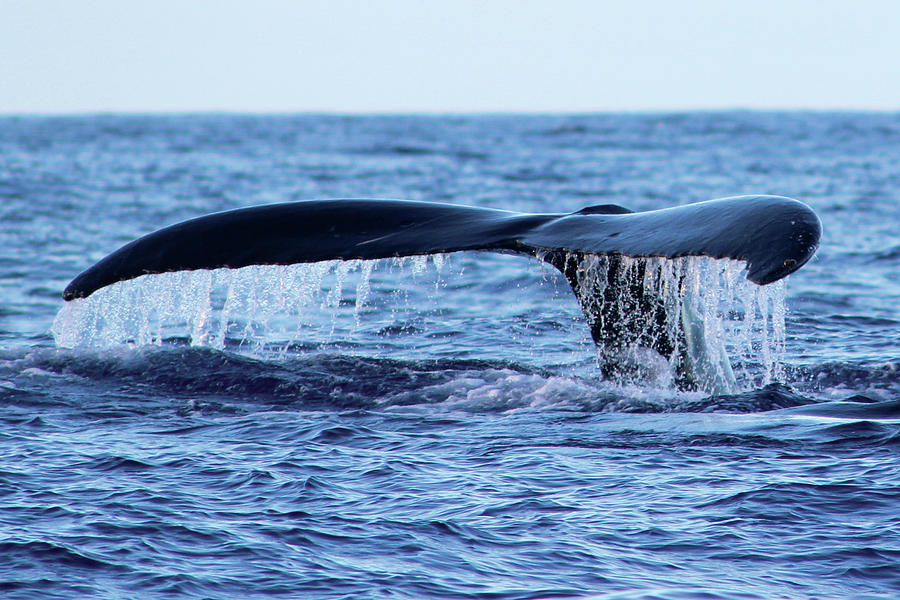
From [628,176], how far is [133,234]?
1600 cm

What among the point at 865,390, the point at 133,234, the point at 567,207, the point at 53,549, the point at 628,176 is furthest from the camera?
the point at 628,176

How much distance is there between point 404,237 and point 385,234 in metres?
0.11

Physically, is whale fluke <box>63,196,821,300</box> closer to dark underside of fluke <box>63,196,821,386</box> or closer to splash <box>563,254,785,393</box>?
dark underside of fluke <box>63,196,821,386</box>

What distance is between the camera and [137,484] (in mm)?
5594

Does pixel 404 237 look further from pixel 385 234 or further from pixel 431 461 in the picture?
pixel 431 461

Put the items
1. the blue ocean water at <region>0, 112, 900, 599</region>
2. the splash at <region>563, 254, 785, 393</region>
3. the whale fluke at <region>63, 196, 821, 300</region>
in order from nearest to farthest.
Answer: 1. the blue ocean water at <region>0, 112, 900, 599</region>
2. the whale fluke at <region>63, 196, 821, 300</region>
3. the splash at <region>563, 254, 785, 393</region>

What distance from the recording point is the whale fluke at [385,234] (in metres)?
Result: 5.42

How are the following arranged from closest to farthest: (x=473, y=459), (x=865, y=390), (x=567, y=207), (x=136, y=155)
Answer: (x=473, y=459) < (x=865, y=390) < (x=567, y=207) < (x=136, y=155)

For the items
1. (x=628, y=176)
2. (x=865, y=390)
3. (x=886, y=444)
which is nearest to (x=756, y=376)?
(x=865, y=390)

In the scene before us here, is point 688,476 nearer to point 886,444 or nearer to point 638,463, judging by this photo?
point 638,463

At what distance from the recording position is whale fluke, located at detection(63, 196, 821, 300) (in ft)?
17.8

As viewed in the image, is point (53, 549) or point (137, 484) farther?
point (137, 484)

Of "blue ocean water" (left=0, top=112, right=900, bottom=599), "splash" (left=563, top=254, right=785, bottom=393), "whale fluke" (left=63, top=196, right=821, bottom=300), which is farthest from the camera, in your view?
"splash" (left=563, top=254, right=785, bottom=393)

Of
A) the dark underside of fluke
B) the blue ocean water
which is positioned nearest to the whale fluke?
the dark underside of fluke
